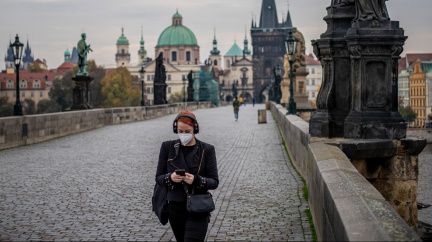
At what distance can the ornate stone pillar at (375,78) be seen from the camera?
378 inches

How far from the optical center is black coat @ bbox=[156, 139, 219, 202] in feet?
16.3

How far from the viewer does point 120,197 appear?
9898 mm

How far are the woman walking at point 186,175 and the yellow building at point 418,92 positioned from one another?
11305 cm

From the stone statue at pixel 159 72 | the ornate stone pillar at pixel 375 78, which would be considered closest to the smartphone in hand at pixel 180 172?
the ornate stone pillar at pixel 375 78

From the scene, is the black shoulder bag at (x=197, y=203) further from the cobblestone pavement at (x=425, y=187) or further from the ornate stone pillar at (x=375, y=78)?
the cobblestone pavement at (x=425, y=187)

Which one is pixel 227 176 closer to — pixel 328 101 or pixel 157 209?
pixel 328 101

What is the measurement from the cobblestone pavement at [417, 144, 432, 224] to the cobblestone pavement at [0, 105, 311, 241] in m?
2.35

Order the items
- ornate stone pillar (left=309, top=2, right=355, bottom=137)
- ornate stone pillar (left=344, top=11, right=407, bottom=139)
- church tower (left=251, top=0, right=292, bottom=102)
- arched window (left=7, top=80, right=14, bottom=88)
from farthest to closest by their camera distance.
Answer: church tower (left=251, top=0, right=292, bottom=102) → arched window (left=7, top=80, right=14, bottom=88) → ornate stone pillar (left=309, top=2, right=355, bottom=137) → ornate stone pillar (left=344, top=11, right=407, bottom=139)

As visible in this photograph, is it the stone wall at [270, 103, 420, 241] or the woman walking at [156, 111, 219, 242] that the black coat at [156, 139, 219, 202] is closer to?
the woman walking at [156, 111, 219, 242]

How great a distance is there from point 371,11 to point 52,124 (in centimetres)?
1442

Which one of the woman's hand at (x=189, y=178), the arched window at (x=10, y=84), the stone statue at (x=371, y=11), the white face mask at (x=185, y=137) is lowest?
the woman's hand at (x=189, y=178)

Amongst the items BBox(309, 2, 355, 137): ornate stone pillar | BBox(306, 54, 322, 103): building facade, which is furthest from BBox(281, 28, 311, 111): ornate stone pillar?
BBox(306, 54, 322, 103): building facade

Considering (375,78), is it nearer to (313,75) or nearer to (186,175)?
(186,175)

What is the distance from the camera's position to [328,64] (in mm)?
10422
